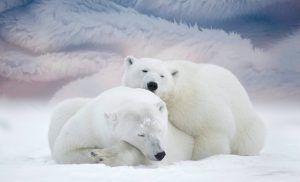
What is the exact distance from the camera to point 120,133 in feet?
6.55

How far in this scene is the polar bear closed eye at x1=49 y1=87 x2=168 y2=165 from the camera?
6.41 ft

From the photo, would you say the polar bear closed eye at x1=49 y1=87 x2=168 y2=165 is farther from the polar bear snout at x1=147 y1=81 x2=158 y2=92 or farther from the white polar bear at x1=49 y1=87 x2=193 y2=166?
the polar bear snout at x1=147 y1=81 x2=158 y2=92

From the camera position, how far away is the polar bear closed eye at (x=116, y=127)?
1955 mm

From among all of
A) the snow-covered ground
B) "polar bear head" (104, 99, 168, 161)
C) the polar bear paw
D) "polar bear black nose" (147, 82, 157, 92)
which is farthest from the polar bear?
the polar bear paw

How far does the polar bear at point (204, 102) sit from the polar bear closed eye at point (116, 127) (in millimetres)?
157

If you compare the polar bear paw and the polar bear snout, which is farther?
the polar bear snout

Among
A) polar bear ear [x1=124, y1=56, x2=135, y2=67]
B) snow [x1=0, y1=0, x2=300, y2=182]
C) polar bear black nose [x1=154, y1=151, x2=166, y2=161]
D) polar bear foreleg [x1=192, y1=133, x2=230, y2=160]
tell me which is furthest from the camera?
polar bear foreleg [x1=192, y1=133, x2=230, y2=160]

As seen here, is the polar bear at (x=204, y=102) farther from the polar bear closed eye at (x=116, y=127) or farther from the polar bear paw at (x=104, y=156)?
the polar bear paw at (x=104, y=156)

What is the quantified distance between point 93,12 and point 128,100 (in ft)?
1.07

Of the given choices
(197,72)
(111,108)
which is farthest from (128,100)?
(197,72)

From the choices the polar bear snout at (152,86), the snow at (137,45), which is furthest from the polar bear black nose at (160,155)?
the polar bear snout at (152,86)

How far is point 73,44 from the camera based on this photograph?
209 centimetres

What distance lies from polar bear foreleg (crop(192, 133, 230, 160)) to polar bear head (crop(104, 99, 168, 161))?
1.17 feet

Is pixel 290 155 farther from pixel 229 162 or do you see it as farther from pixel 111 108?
pixel 111 108
